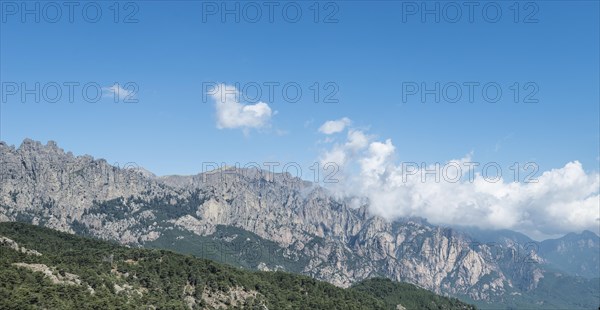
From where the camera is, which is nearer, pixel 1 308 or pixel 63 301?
pixel 1 308

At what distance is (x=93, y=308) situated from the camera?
19988cm

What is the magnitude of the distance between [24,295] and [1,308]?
10794 millimetres

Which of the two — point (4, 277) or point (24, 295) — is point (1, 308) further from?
point (4, 277)

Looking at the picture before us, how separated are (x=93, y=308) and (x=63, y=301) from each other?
1142cm

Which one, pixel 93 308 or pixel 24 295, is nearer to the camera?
pixel 24 295

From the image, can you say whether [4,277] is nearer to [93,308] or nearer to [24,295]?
[24,295]

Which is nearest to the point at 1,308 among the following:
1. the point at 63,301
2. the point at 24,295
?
the point at 24,295

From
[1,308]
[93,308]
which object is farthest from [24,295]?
[93,308]

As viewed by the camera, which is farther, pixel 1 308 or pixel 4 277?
pixel 4 277

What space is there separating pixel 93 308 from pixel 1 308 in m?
33.6

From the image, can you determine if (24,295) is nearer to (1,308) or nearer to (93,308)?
(1,308)

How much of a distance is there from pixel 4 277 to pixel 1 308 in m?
25.0

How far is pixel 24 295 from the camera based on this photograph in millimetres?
184125

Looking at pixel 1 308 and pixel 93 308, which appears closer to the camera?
pixel 1 308
